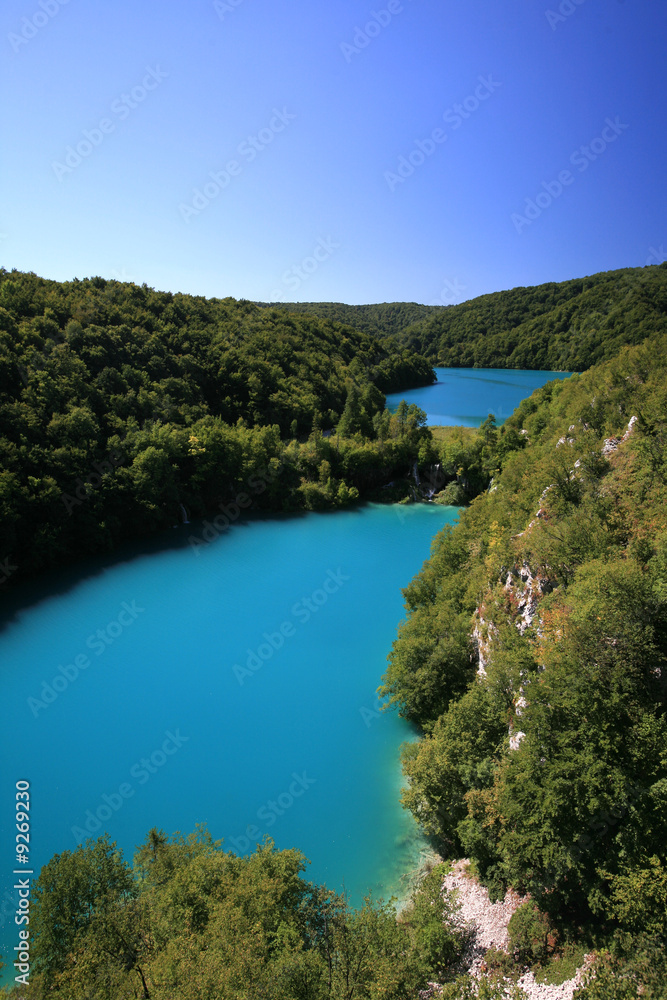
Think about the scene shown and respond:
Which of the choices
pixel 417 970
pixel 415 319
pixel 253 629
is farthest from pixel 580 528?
pixel 415 319

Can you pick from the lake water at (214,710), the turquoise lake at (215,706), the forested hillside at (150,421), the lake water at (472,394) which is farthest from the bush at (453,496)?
the lake water at (472,394)

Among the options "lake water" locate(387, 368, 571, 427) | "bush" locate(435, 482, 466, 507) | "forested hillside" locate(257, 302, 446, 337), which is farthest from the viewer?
"forested hillside" locate(257, 302, 446, 337)

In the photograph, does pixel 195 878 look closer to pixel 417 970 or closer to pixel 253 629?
pixel 417 970

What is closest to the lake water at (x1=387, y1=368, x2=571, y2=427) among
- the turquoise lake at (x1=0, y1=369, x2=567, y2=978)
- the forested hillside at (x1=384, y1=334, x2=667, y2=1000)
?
the turquoise lake at (x1=0, y1=369, x2=567, y2=978)

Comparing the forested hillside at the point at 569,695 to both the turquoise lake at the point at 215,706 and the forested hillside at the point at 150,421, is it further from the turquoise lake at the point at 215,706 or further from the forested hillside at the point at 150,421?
the forested hillside at the point at 150,421

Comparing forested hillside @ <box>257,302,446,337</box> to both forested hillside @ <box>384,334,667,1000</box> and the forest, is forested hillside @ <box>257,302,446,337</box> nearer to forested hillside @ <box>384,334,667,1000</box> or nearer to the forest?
the forest

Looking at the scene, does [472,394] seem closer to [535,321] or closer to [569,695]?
[535,321]

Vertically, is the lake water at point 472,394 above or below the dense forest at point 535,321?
below
